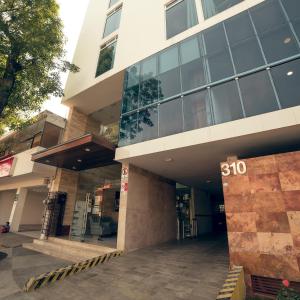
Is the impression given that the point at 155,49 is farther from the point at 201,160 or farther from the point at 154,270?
the point at 154,270

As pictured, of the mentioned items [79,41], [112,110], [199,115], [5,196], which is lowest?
[5,196]

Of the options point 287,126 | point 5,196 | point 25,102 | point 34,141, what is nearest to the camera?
point 287,126

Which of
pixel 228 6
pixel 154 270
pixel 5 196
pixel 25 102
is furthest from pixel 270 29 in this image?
pixel 5 196

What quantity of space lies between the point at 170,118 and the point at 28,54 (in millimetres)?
10325

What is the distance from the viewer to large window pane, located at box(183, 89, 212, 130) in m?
8.42

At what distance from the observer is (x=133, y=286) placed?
615 centimetres

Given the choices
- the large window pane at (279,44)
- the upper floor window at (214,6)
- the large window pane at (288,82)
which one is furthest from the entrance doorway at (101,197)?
the large window pane at (279,44)

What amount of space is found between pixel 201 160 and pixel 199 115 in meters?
2.67

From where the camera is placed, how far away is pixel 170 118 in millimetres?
9508

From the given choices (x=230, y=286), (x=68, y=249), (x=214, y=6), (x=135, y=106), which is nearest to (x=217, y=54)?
(x=214, y=6)

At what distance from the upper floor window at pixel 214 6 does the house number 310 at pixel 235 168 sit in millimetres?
7783

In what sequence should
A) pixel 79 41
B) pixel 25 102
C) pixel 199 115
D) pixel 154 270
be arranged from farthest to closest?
pixel 79 41, pixel 25 102, pixel 199 115, pixel 154 270

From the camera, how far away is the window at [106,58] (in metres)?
14.2

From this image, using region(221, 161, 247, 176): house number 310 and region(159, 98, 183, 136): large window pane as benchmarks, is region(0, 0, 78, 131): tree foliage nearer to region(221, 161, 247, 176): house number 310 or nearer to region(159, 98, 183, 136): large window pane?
region(159, 98, 183, 136): large window pane
